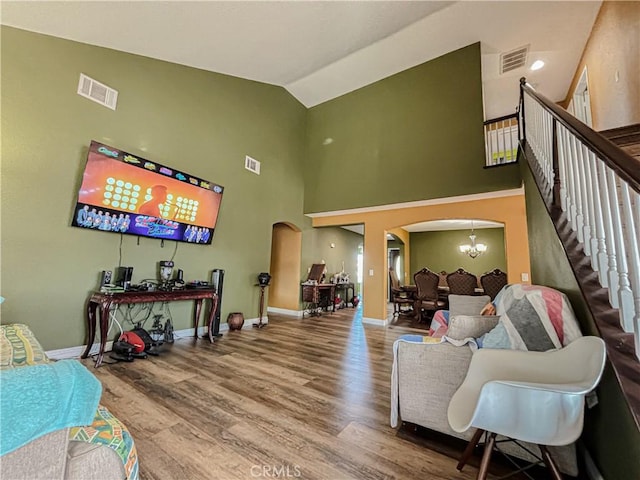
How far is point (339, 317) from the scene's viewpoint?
20.6 ft

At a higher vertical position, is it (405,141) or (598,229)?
(405,141)

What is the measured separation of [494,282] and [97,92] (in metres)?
7.24

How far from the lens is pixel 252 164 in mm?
5258

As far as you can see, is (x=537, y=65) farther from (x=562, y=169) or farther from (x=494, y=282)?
(x=562, y=169)

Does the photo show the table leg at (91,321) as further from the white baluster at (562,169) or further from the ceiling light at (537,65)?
the ceiling light at (537,65)

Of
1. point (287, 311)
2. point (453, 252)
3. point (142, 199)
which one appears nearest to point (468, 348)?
point (142, 199)

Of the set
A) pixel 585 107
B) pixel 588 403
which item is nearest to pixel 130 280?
pixel 588 403

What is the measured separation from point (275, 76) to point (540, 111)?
4734 mm

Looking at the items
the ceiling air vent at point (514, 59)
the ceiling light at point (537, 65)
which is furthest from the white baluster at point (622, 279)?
the ceiling light at point (537, 65)

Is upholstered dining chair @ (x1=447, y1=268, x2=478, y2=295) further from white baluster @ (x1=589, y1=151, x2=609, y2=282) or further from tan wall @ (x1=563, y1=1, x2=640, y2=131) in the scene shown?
white baluster @ (x1=589, y1=151, x2=609, y2=282)

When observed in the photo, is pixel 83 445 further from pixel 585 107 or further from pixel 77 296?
pixel 585 107

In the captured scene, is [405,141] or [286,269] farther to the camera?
[286,269]

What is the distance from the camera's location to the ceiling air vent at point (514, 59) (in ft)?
15.7

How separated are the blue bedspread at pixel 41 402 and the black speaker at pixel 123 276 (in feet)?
9.73
